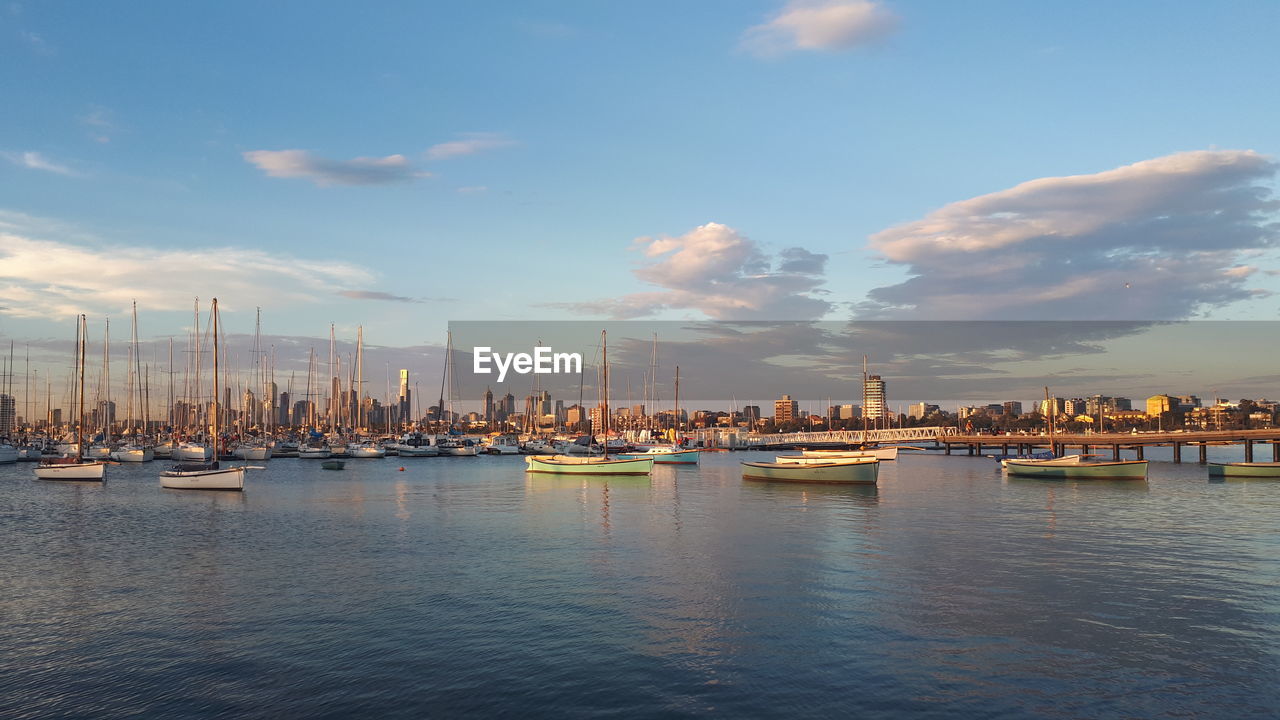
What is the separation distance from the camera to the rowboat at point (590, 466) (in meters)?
89.4

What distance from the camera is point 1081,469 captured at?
83.6 meters

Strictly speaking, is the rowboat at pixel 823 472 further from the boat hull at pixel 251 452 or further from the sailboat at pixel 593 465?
the boat hull at pixel 251 452

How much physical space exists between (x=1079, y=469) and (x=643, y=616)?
77.3 meters

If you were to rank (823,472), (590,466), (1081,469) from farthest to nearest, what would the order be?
1. (590,466)
2. (1081,469)
3. (823,472)

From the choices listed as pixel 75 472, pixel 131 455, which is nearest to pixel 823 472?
pixel 75 472

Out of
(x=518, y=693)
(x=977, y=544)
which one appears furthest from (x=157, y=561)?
(x=977, y=544)

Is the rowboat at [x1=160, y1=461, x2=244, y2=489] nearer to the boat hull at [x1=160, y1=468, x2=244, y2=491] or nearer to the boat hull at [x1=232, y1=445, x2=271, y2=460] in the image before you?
the boat hull at [x1=160, y1=468, x2=244, y2=491]

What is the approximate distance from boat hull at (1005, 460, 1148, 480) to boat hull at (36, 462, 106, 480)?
10091 cm

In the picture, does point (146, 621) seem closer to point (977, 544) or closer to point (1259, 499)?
point (977, 544)

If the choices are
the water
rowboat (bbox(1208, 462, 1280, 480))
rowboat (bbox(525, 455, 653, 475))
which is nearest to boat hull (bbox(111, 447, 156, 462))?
rowboat (bbox(525, 455, 653, 475))

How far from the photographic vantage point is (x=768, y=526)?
44.5 m

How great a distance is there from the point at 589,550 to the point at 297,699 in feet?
65.8

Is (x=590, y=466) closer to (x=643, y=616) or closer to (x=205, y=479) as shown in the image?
(x=205, y=479)

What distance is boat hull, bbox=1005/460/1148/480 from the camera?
81.8m
